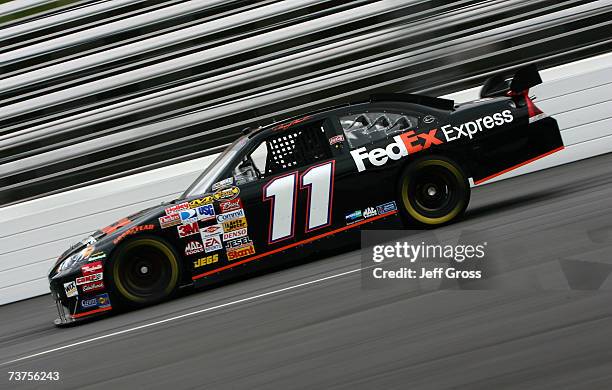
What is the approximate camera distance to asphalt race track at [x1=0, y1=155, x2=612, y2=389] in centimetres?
425

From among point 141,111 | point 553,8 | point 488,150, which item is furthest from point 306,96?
point 488,150

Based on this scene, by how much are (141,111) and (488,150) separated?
21.4ft

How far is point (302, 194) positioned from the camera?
7672 millimetres

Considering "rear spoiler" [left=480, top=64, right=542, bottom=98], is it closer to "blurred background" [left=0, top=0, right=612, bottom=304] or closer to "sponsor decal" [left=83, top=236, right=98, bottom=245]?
"blurred background" [left=0, top=0, right=612, bottom=304]

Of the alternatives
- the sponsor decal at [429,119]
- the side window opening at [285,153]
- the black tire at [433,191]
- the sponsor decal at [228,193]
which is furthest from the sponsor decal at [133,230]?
the sponsor decal at [429,119]

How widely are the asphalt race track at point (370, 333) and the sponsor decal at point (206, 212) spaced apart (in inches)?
27.1

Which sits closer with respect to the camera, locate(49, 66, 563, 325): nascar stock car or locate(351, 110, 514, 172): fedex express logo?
locate(49, 66, 563, 325): nascar stock car

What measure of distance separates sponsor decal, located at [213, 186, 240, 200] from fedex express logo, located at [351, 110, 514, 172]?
113 centimetres

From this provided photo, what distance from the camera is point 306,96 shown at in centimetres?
1248

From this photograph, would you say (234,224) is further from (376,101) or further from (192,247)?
(376,101)

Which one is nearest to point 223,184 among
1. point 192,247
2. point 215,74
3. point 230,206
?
point 230,206

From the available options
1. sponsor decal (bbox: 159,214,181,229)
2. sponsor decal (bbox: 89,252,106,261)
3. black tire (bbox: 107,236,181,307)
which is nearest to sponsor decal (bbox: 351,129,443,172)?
sponsor decal (bbox: 159,214,181,229)

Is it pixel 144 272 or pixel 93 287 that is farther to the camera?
pixel 144 272

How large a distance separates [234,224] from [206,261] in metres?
0.43
